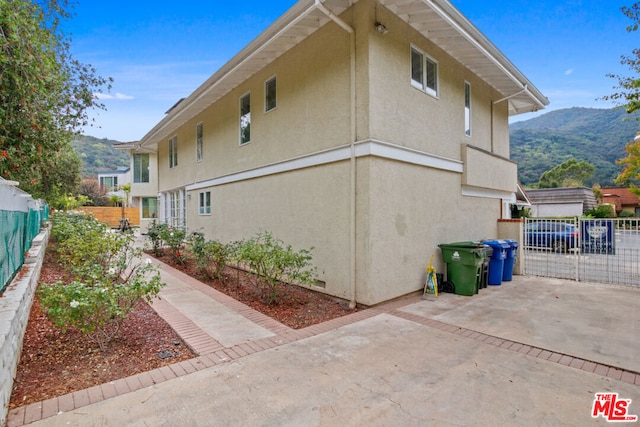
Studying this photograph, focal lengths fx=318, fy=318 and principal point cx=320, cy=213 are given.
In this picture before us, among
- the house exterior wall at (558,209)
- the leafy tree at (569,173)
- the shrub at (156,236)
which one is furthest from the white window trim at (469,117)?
the leafy tree at (569,173)

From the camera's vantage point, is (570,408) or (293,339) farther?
(293,339)

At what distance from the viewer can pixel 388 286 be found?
5992 mm

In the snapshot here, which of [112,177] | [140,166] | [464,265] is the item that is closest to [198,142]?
[140,166]

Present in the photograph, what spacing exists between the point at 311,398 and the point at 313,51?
6.54 m

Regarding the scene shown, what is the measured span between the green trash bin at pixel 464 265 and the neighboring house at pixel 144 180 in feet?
54.5

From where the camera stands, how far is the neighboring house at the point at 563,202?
22.1 m

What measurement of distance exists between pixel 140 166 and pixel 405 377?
20.4 m

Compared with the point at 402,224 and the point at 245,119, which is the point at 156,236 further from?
the point at 402,224

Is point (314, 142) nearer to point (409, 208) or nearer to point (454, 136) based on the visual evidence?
point (409, 208)

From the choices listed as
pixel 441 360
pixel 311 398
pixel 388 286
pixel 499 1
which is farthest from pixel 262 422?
pixel 499 1

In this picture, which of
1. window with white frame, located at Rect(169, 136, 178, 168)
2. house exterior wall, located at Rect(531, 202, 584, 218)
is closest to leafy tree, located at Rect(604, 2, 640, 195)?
window with white frame, located at Rect(169, 136, 178, 168)

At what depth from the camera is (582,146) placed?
202 feet

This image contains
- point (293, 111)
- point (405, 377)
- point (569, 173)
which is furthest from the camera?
point (569, 173)

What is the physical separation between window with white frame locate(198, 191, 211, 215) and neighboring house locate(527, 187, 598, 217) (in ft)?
75.3
